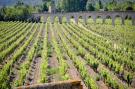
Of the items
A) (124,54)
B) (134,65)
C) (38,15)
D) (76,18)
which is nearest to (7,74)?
(134,65)

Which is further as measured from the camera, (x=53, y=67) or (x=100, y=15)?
(x=100, y=15)

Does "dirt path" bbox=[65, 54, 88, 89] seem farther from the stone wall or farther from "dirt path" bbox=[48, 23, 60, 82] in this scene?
the stone wall

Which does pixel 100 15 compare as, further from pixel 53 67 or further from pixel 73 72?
pixel 73 72

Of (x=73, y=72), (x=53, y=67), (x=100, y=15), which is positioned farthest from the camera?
(x=100, y=15)

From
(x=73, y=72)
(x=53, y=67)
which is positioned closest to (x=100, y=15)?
(x=53, y=67)

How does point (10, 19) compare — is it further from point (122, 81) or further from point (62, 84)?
point (62, 84)

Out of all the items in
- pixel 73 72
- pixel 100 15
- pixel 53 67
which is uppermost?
pixel 73 72

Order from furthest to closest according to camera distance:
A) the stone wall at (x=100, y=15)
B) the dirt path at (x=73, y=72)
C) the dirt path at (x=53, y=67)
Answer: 1. the stone wall at (x=100, y=15)
2. the dirt path at (x=73, y=72)
3. the dirt path at (x=53, y=67)

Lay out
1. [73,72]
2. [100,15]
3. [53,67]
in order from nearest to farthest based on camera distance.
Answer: [73,72] < [53,67] < [100,15]

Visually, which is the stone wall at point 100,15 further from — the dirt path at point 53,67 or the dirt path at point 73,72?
the dirt path at point 73,72

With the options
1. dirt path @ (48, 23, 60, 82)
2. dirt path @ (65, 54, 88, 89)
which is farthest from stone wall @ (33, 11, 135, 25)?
dirt path @ (65, 54, 88, 89)

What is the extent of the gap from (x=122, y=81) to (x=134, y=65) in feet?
10.6

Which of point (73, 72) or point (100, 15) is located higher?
point (73, 72)

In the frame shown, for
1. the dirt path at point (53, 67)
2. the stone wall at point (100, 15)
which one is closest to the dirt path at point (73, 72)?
the dirt path at point (53, 67)
